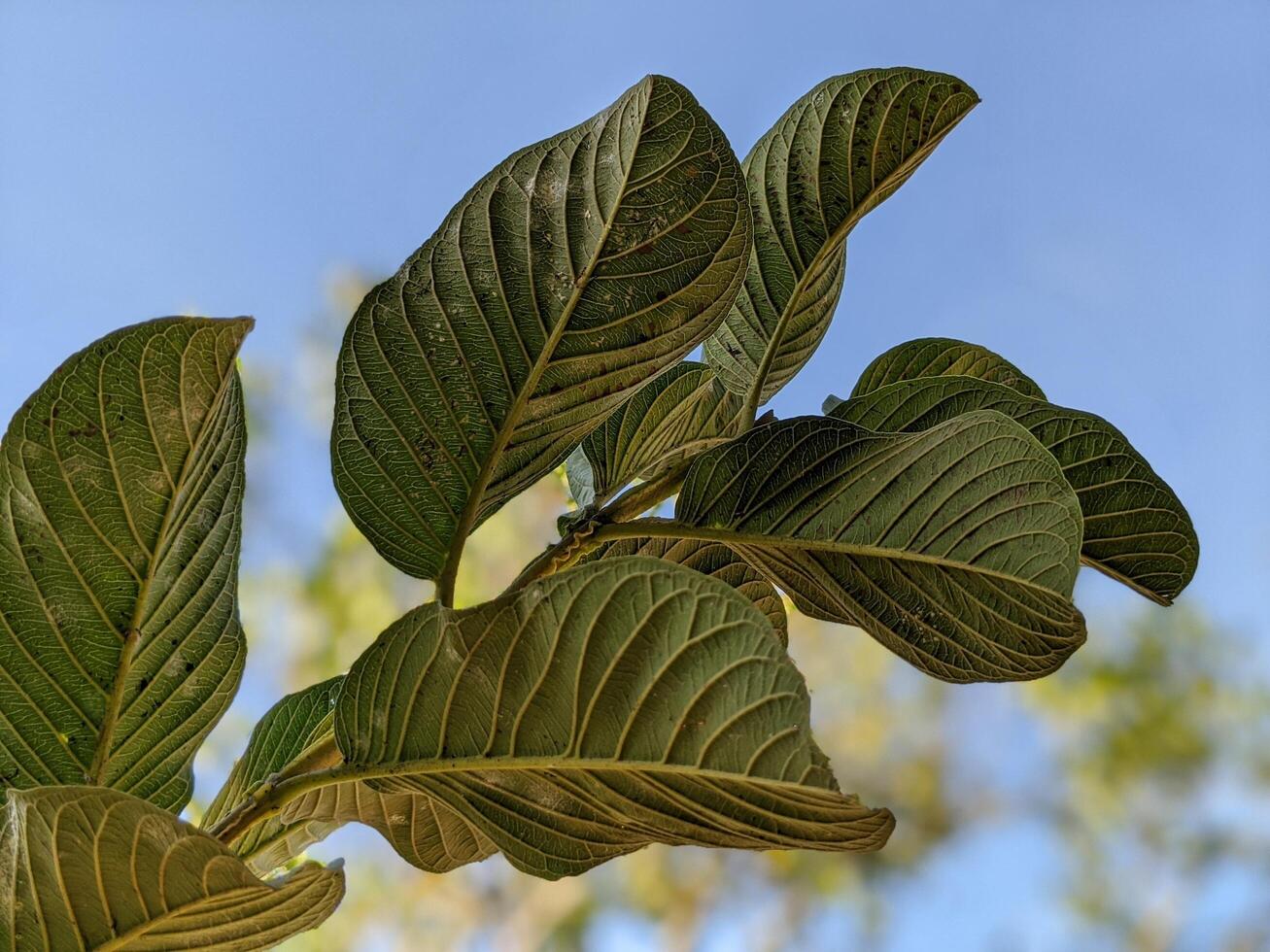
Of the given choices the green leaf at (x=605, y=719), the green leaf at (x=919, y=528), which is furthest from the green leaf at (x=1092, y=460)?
the green leaf at (x=605, y=719)

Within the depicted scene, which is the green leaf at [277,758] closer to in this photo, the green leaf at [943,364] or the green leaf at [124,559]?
the green leaf at [124,559]

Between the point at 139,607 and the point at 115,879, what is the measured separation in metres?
0.08

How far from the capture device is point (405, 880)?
11.6ft

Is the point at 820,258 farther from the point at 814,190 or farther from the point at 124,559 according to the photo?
the point at 124,559

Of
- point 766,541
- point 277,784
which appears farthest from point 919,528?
point 277,784

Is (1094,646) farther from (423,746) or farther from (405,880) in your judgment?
(423,746)

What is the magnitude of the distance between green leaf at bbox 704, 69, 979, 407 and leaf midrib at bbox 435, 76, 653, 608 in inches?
3.5

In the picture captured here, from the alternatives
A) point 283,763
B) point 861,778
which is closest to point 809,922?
point 861,778

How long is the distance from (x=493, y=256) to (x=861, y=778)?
13.1ft

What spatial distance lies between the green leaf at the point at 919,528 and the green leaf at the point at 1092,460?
4 centimetres

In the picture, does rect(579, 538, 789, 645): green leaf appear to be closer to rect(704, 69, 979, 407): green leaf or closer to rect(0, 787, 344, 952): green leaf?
rect(704, 69, 979, 407): green leaf

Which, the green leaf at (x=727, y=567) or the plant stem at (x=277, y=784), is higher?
the green leaf at (x=727, y=567)

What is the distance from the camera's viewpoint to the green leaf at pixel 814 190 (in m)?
0.37

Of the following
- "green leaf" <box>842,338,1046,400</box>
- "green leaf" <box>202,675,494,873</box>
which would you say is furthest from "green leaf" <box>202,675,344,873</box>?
"green leaf" <box>842,338,1046,400</box>
